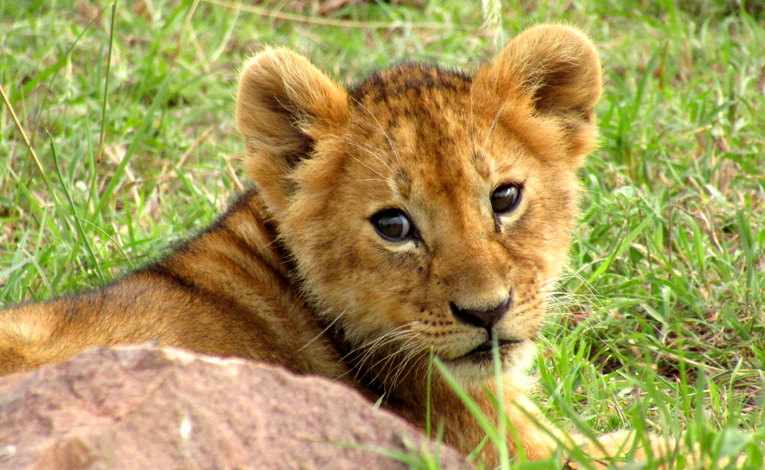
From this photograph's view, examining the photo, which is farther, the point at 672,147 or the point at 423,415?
the point at 672,147

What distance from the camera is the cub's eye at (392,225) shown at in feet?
14.0

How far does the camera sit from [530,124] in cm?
463

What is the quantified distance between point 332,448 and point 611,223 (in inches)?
151

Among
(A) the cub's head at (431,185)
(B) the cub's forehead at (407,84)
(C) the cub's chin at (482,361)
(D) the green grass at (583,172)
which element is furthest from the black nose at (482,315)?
(B) the cub's forehead at (407,84)

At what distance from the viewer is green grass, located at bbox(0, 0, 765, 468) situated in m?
5.01

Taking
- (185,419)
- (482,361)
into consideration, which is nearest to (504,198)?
(482,361)

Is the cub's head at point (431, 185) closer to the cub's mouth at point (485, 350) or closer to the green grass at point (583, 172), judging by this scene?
the cub's mouth at point (485, 350)

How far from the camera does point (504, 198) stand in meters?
4.33

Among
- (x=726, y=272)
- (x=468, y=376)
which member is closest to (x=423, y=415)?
(x=468, y=376)

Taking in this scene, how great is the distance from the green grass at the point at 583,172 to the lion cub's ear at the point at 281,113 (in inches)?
50.0

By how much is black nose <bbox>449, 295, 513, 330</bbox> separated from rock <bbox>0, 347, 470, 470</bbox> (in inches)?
40.5

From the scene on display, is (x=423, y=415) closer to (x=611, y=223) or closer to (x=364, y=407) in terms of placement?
(x=364, y=407)

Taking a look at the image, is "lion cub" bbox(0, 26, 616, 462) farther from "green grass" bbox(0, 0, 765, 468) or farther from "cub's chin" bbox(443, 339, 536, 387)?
"green grass" bbox(0, 0, 765, 468)

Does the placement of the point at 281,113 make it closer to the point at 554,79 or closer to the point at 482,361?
the point at 554,79
